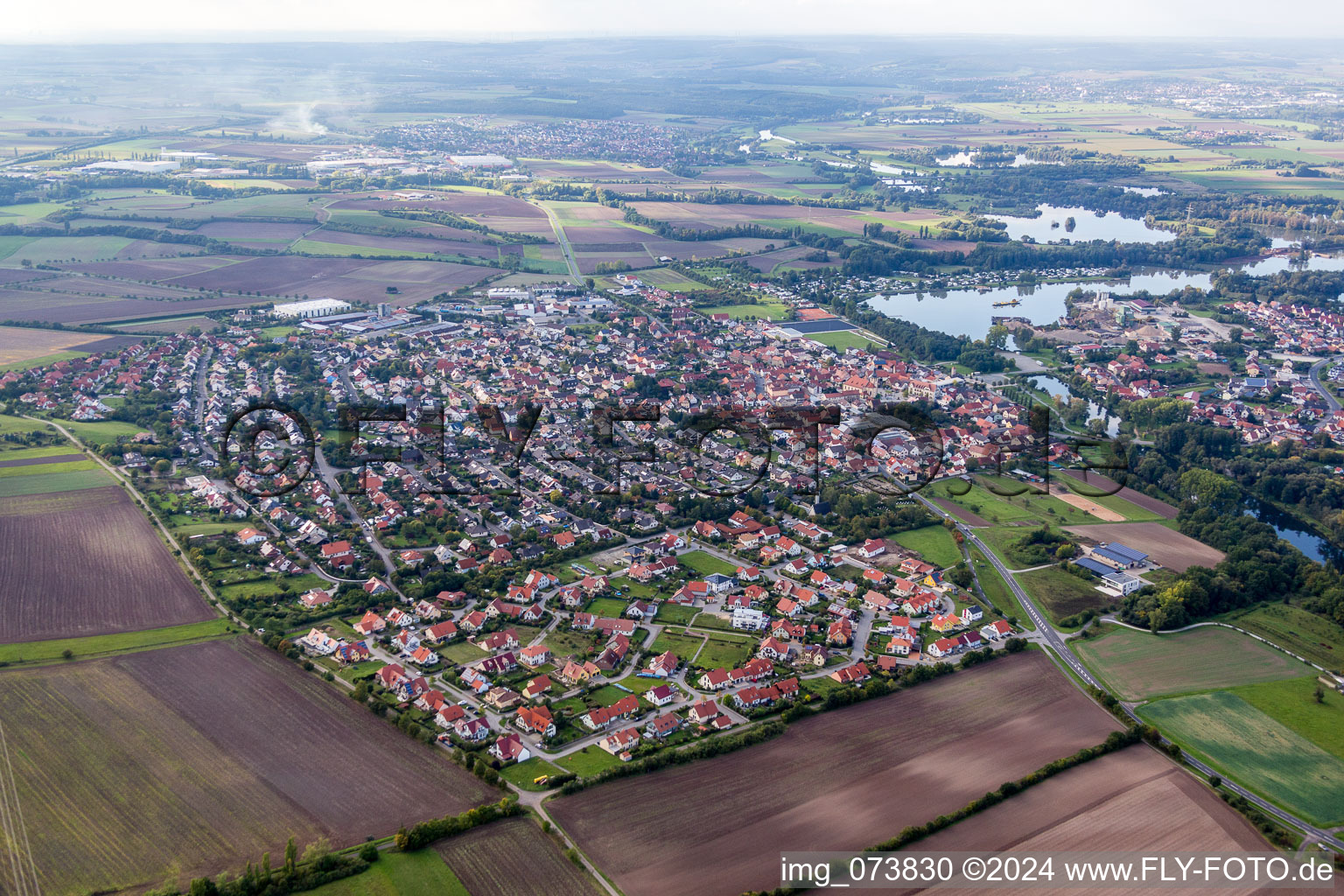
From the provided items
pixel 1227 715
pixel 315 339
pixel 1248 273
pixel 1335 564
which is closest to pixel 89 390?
pixel 315 339

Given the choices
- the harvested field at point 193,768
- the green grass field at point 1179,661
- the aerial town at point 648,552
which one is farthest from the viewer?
the green grass field at point 1179,661

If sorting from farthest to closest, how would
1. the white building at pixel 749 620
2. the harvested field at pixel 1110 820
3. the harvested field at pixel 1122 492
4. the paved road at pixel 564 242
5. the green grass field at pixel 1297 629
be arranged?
the paved road at pixel 564 242
the harvested field at pixel 1122 492
the white building at pixel 749 620
the green grass field at pixel 1297 629
the harvested field at pixel 1110 820

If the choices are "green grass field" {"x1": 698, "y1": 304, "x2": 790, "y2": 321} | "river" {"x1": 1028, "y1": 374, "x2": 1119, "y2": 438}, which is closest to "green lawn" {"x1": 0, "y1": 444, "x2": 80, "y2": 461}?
"green grass field" {"x1": 698, "y1": 304, "x2": 790, "y2": 321}

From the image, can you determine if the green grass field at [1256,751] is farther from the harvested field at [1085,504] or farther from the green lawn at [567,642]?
the green lawn at [567,642]

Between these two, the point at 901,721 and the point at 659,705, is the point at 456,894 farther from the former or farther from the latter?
the point at 901,721

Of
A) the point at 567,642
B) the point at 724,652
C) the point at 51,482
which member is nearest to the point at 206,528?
the point at 51,482

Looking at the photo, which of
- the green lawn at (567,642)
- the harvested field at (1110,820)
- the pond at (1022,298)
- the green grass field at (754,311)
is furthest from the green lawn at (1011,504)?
the green grass field at (754,311)
